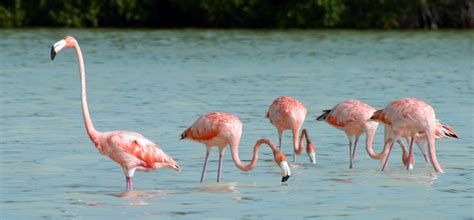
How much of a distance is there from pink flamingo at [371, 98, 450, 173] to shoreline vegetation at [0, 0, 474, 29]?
28049 mm

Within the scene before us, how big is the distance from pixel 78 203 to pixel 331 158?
311cm

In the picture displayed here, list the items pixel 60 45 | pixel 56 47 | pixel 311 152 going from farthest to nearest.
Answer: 1. pixel 311 152
2. pixel 60 45
3. pixel 56 47

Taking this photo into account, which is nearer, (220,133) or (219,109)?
(220,133)

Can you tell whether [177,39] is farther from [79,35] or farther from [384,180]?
[384,180]

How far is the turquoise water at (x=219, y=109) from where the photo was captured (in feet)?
27.0

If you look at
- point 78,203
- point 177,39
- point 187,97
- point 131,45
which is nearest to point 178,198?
point 78,203

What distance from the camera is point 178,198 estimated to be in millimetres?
8469

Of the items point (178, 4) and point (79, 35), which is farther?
point (178, 4)

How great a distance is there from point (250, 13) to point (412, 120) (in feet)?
98.4

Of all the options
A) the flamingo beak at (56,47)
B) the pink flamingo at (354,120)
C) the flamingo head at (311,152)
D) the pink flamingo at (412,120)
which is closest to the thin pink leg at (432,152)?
the pink flamingo at (412,120)

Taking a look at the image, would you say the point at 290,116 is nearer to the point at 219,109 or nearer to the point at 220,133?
the point at 220,133

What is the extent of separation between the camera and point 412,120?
31.2ft

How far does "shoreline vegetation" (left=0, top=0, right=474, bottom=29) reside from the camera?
38094 millimetres

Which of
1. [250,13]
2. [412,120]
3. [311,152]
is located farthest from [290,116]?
[250,13]
